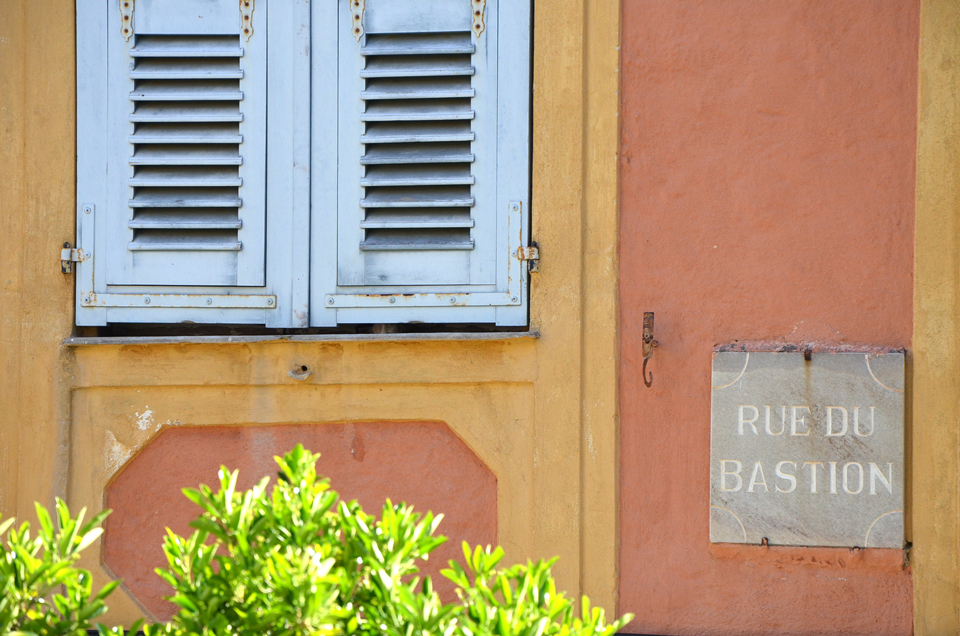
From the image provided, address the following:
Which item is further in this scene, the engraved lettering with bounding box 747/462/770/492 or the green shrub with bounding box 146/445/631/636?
the engraved lettering with bounding box 747/462/770/492

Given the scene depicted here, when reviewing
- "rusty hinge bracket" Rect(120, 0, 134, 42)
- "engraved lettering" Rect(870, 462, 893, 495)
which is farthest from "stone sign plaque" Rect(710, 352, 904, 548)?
"rusty hinge bracket" Rect(120, 0, 134, 42)

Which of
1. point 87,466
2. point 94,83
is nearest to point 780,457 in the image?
point 87,466

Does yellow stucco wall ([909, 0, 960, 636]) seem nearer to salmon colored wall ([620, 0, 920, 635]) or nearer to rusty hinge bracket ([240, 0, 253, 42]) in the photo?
salmon colored wall ([620, 0, 920, 635])

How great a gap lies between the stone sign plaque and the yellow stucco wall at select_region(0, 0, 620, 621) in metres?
0.46

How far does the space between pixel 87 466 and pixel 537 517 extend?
1.86m

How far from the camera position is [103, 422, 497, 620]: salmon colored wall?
383 cm

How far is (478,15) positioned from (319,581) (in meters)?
2.71

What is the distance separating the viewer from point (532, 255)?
3807 millimetres

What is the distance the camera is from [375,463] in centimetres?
387

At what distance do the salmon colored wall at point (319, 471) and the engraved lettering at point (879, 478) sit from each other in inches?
57.3

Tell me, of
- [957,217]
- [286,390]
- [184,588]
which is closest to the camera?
[184,588]

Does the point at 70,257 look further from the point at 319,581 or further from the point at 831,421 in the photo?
the point at 831,421

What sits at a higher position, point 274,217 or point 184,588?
point 274,217

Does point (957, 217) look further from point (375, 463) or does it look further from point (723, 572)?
point (375, 463)
